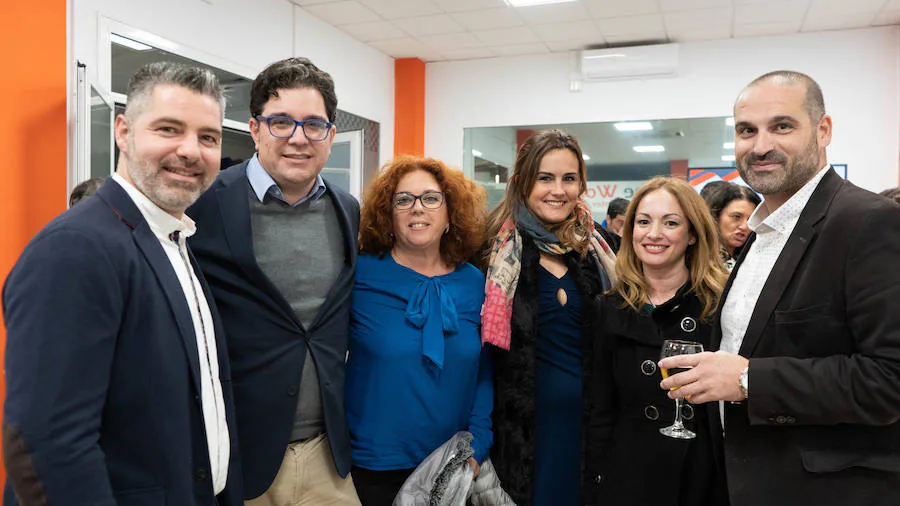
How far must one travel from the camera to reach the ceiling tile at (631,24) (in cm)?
658

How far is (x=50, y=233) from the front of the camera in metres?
1.27

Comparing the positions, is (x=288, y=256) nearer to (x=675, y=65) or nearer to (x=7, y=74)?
(x=7, y=74)

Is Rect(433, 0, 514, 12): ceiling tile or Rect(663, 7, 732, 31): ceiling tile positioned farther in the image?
Rect(663, 7, 732, 31): ceiling tile

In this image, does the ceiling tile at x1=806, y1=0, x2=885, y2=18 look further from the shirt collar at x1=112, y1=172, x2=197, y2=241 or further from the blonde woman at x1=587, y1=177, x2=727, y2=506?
the shirt collar at x1=112, y1=172, x2=197, y2=241

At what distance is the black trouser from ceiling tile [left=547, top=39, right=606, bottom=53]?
632 centimetres

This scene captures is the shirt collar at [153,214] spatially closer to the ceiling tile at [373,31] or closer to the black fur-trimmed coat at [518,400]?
the black fur-trimmed coat at [518,400]

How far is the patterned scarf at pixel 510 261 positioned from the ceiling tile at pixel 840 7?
494cm

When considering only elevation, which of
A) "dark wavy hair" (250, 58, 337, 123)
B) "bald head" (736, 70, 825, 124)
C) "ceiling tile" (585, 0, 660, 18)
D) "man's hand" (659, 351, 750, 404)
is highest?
"ceiling tile" (585, 0, 660, 18)

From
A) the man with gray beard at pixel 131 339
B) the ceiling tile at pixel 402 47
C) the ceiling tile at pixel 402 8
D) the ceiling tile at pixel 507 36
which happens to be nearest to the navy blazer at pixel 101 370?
the man with gray beard at pixel 131 339

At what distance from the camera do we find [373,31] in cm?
720

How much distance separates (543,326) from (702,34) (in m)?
5.80

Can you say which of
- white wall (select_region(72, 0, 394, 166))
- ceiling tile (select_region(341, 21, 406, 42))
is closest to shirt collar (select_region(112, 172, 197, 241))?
white wall (select_region(72, 0, 394, 166))

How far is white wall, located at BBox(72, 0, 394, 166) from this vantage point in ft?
14.3

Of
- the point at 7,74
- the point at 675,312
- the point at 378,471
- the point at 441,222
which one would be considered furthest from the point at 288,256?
the point at 7,74
